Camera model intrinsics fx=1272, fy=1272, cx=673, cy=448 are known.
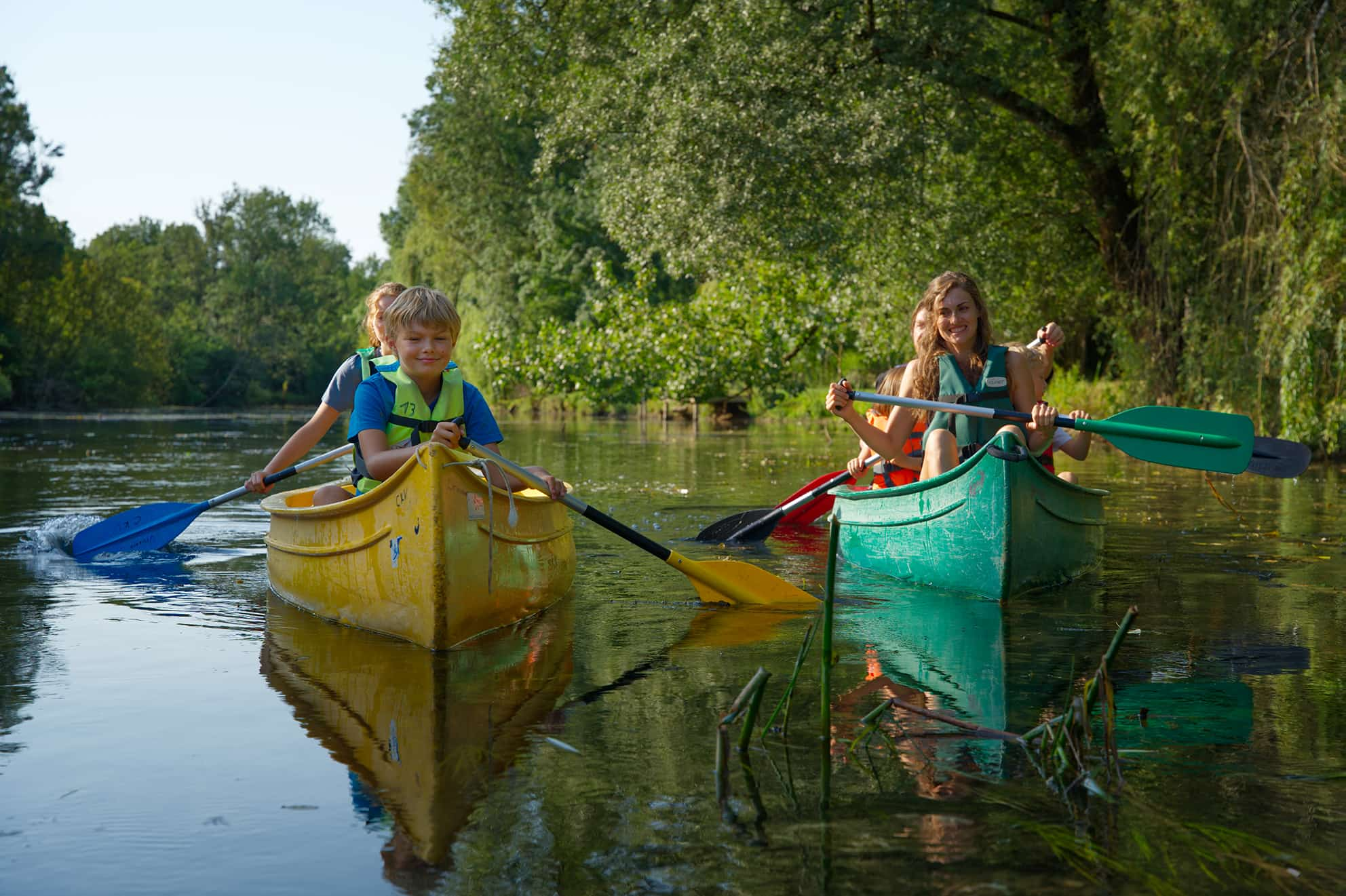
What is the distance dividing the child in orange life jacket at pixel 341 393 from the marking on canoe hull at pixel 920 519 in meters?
2.43

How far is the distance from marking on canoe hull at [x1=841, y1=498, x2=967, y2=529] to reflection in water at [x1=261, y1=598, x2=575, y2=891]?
1642 millimetres

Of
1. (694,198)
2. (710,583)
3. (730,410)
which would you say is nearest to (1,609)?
(710,583)

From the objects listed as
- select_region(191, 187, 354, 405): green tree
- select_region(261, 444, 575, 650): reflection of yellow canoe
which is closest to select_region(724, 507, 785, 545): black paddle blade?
select_region(261, 444, 575, 650): reflection of yellow canoe

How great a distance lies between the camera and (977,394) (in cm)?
572

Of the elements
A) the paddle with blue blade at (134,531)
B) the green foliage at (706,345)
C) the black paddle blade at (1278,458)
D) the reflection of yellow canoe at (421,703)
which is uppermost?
the green foliage at (706,345)

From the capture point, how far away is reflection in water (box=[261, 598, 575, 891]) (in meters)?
2.73

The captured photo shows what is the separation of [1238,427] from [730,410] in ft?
68.6

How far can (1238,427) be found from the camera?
5516 mm

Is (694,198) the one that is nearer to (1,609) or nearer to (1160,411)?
(1160,411)

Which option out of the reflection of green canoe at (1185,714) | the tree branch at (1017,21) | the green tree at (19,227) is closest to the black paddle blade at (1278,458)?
the reflection of green canoe at (1185,714)

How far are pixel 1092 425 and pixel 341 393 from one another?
134 inches

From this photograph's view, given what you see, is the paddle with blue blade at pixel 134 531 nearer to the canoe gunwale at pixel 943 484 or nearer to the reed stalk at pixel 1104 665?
the canoe gunwale at pixel 943 484

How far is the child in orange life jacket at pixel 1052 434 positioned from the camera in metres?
5.78

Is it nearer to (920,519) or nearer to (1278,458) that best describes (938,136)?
(1278,458)
